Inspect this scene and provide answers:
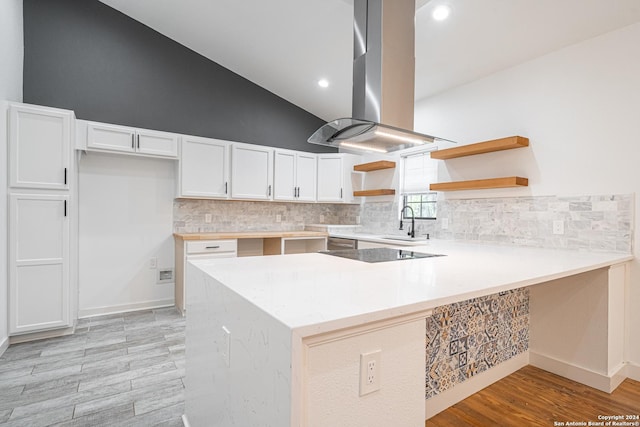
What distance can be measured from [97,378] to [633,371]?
149 inches

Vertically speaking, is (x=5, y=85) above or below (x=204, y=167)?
above

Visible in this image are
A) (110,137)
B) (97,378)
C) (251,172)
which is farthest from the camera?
(251,172)

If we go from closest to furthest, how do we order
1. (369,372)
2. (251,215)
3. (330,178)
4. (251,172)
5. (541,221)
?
1. (369,372)
2. (541,221)
3. (251,172)
4. (251,215)
5. (330,178)

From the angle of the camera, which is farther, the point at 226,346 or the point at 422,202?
the point at 422,202

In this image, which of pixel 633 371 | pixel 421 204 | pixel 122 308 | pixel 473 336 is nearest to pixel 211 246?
pixel 122 308

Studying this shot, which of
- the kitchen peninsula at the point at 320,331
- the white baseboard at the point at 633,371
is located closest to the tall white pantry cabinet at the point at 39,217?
the kitchen peninsula at the point at 320,331

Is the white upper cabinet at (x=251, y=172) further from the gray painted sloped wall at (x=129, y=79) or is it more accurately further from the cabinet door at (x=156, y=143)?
the cabinet door at (x=156, y=143)

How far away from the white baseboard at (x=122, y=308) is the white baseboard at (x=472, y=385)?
3.21 metres

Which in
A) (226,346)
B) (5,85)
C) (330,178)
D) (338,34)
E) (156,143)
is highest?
(338,34)

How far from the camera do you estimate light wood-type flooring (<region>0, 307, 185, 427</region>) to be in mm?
1801

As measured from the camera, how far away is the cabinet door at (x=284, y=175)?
4359 millimetres

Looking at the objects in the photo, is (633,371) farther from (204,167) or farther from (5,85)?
(5,85)

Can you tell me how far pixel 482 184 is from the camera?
3.02m

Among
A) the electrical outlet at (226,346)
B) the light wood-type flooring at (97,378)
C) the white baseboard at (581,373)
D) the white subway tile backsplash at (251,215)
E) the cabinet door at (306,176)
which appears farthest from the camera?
the cabinet door at (306,176)
